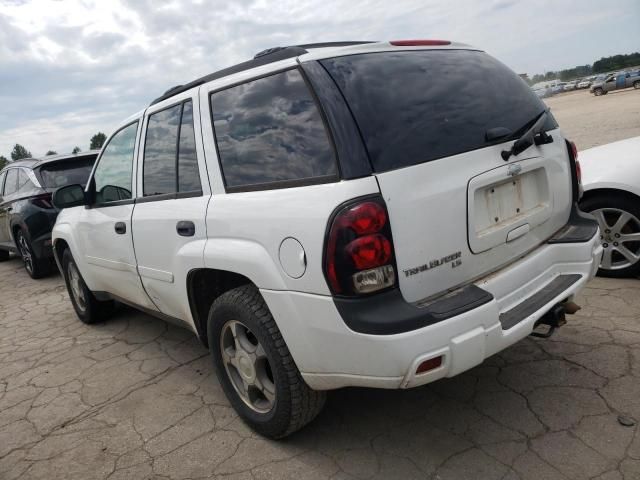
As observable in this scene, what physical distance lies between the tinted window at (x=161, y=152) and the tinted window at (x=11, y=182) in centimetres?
554

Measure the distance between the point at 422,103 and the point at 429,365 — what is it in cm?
109

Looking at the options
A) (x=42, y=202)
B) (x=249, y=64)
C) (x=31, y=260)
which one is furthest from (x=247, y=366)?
(x=31, y=260)

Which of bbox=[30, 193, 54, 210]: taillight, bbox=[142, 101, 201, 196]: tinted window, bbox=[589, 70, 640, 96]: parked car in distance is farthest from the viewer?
bbox=[589, 70, 640, 96]: parked car in distance

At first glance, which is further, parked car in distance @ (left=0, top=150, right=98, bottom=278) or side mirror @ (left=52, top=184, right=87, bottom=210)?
parked car in distance @ (left=0, top=150, right=98, bottom=278)

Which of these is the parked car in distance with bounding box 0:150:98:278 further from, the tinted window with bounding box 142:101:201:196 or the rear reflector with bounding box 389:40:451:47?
the rear reflector with bounding box 389:40:451:47

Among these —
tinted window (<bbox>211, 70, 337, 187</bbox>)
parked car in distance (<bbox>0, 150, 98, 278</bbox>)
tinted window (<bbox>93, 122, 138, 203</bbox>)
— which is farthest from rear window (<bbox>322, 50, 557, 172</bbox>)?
parked car in distance (<bbox>0, 150, 98, 278</bbox>)

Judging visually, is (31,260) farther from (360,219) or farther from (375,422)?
(360,219)

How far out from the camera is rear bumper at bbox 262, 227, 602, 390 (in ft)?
6.01

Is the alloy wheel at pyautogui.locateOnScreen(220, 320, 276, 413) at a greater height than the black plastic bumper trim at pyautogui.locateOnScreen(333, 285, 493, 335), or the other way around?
the black plastic bumper trim at pyautogui.locateOnScreen(333, 285, 493, 335)

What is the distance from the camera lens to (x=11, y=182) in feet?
25.3

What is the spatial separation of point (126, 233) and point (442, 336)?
228 centimetres

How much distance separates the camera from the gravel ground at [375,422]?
2186 millimetres

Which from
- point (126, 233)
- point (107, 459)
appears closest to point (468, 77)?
point (126, 233)

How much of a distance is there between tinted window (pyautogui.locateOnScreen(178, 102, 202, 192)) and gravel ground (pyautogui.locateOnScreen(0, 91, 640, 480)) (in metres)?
1.32
